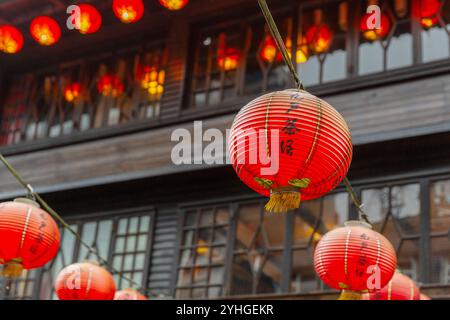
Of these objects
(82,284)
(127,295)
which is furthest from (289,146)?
(127,295)

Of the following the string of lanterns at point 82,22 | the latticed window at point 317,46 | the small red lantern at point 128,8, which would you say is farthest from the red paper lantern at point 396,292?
the small red lantern at point 128,8

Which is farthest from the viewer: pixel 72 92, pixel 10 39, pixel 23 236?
pixel 72 92

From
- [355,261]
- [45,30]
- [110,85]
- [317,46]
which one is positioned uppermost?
[45,30]

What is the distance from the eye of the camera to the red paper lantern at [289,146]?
243 inches

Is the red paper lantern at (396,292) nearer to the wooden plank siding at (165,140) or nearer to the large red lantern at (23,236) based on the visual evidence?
the wooden plank siding at (165,140)

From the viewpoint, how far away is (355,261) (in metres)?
8.11

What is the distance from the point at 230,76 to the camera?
555 inches

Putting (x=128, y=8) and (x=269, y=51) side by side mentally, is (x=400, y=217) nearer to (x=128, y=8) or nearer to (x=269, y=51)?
(x=269, y=51)

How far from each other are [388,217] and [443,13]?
11.6ft

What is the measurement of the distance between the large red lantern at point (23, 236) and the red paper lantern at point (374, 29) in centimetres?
653

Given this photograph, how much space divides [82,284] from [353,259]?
4.09 meters

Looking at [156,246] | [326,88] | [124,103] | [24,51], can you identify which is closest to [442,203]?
[326,88]
